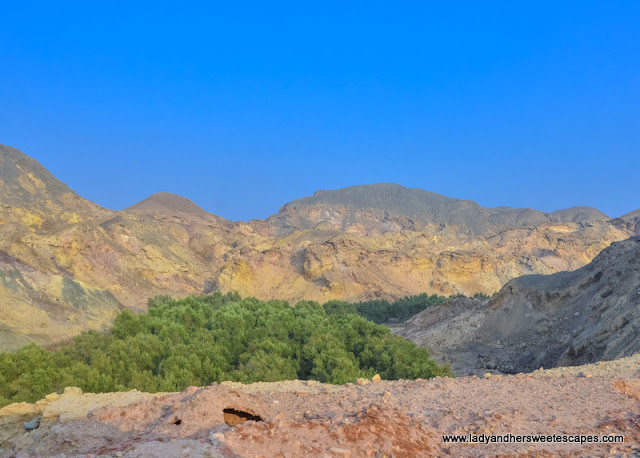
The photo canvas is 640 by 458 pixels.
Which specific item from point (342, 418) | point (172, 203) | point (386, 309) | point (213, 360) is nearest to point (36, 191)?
point (172, 203)

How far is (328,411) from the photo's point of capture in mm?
6500

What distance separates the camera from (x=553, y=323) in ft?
75.3

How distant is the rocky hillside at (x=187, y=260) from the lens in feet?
108

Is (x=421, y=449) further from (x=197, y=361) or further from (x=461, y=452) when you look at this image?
(x=197, y=361)

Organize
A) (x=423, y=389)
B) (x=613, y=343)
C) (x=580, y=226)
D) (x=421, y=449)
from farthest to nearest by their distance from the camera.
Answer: (x=580, y=226) → (x=613, y=343) → (x=423, y=389) → (x=421, y=449)

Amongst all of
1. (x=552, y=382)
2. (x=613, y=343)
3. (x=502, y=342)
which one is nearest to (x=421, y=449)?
(x=552, y=382)

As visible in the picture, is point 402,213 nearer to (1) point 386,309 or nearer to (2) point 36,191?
(2) point 36,191

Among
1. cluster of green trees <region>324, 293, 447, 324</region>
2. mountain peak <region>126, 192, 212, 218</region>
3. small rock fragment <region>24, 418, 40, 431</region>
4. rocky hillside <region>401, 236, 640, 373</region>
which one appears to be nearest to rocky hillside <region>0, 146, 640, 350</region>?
cluster of green trees <region>324, 293, 447, 324</region>

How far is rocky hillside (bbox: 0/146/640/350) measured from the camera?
108ft

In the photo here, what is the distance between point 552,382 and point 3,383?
47.2 ft

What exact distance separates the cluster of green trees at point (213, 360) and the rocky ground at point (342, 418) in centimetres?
441

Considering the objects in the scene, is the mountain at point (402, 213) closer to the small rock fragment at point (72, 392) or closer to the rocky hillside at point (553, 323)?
the rocky hillside at point (553, 323)

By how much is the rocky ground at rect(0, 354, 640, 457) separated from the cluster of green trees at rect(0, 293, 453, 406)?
174 inches

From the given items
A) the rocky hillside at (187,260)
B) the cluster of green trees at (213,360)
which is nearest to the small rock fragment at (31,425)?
the cluster of green trees at (213,360)
